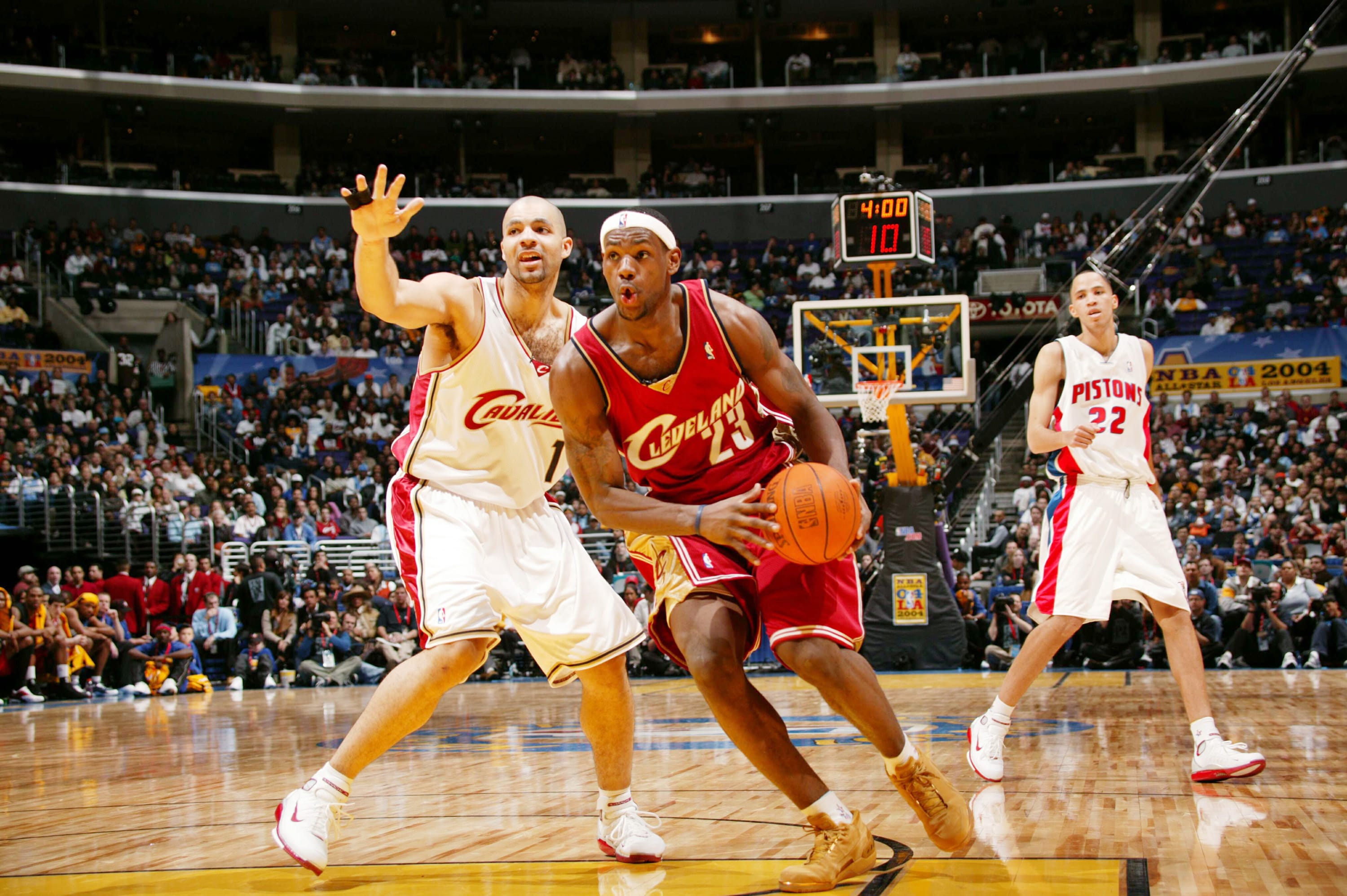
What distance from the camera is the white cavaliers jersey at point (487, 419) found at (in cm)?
427

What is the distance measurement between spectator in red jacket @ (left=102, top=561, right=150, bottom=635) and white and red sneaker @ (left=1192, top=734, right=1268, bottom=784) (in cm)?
1268

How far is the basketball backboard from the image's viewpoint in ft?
46.3

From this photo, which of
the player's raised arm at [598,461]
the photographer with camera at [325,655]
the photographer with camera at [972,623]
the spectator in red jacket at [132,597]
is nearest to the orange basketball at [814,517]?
the player's raised arm at [598,461]

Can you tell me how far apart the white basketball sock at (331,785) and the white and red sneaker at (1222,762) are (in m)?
3.37

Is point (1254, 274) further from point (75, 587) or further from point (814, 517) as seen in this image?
point (814, 517)

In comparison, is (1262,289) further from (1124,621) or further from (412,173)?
(412,173)

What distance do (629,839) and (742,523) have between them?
4.05ft

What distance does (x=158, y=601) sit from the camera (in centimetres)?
1450

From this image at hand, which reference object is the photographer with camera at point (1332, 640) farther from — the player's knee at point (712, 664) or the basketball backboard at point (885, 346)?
the player's knee at point (712, 664)

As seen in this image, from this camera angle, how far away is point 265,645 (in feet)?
47.4

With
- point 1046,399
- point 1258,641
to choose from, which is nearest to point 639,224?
point 1046,399

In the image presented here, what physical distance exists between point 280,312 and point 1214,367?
18965 mm

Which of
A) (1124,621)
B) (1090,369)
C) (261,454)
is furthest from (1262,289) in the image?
(1090,369)

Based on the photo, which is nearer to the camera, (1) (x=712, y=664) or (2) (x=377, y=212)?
(1) (x=712, y=664)
